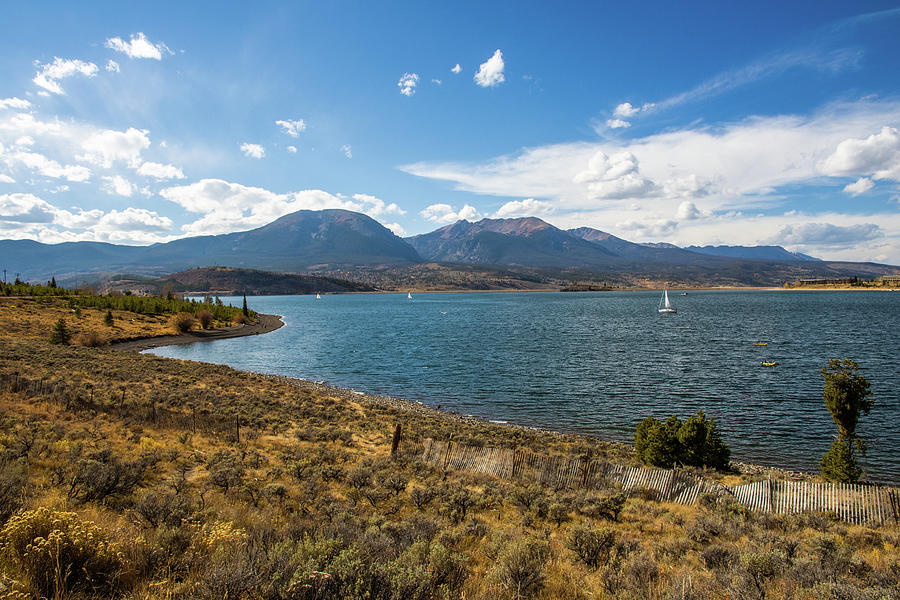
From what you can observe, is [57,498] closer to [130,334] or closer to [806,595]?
[806,595]

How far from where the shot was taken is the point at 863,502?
1187 centimetres

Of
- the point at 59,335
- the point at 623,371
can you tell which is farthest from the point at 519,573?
the point at 59,335

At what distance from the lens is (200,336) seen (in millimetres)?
79375

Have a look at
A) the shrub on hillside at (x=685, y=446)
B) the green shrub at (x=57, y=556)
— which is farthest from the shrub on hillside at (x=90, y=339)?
the shrub on hillside at (x=685, y=446)

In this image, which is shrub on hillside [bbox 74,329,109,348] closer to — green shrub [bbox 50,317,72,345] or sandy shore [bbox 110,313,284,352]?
sandy shore [bbox 110,313,284,352]

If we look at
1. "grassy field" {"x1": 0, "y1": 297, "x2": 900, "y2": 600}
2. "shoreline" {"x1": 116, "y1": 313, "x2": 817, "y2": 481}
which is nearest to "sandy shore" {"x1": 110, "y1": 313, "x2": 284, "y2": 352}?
"shoreline" {"x1": 116, "y1": 313, "x2": 817, "y2": 481}

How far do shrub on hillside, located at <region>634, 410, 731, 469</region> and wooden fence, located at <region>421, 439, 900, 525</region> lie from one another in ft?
7.58

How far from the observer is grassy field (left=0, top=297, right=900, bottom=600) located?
5.60 metres

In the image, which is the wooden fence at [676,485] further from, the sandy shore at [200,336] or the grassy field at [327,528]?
the sandy shore at [200,336]

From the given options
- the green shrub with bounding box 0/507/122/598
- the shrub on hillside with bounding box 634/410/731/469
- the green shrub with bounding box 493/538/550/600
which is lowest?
the shrub on hillside with bounding box 634/410/731/469

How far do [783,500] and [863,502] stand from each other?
5.98ft

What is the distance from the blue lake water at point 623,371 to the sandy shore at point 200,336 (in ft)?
11.0

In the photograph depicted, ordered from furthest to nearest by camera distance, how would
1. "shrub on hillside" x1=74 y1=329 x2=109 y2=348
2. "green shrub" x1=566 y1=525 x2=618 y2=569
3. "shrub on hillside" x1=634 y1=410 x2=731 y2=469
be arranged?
"shrub on hillside" x1=74 y1=329 x2=109 y2=348, "shrub on hillside" x1=634 y1=410 x2=731 y2=469, "green shrub" x1=566 y1=525 x2=618 y2=569

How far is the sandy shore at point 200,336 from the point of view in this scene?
62.7m
